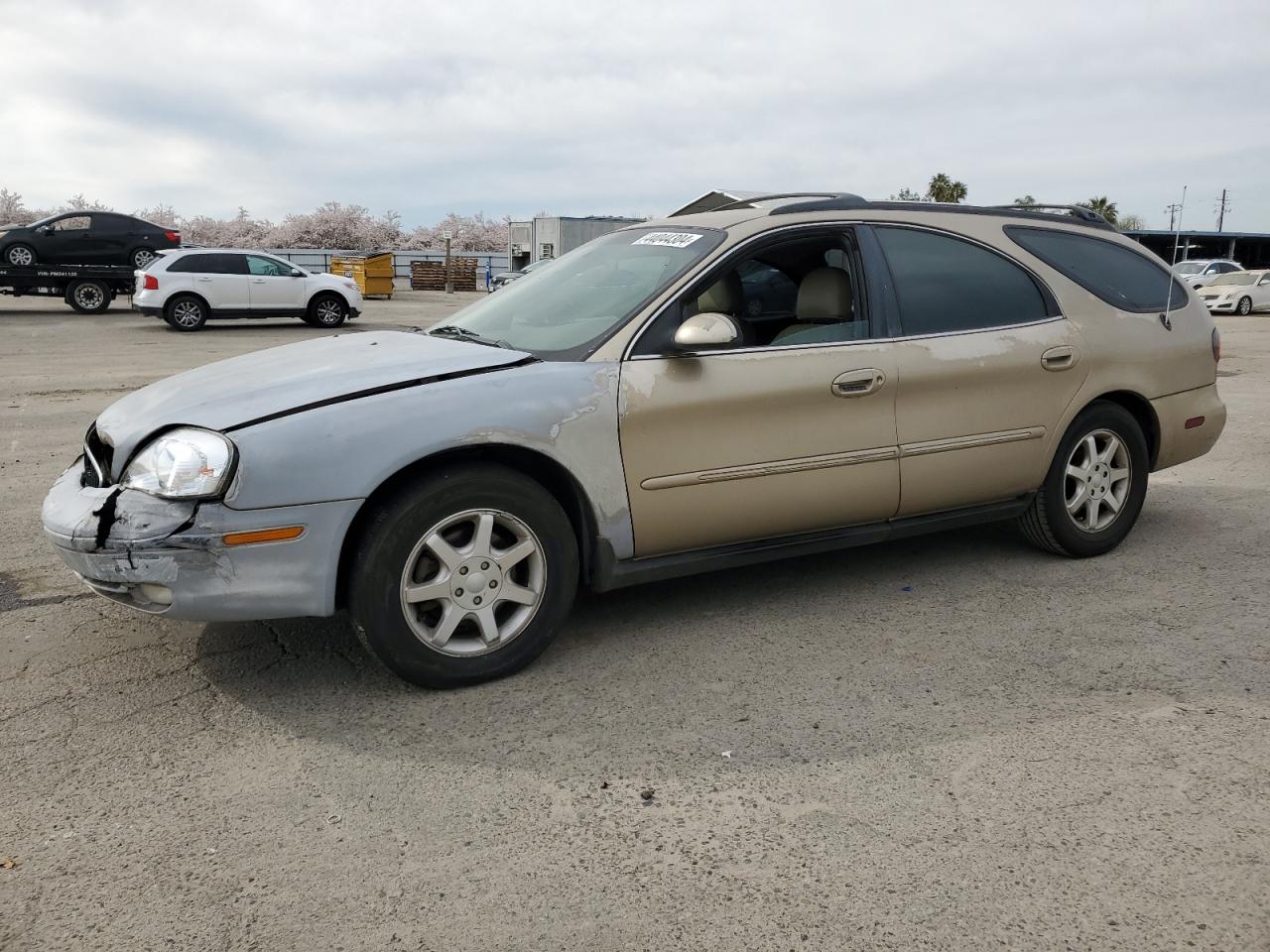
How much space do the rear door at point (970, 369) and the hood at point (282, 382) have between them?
1634 millimetres

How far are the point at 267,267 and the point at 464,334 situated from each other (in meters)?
17.8

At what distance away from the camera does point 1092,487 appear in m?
4.95

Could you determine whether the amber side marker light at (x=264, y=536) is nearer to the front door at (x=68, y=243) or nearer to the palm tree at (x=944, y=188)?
the front door at (x=68, y=243)

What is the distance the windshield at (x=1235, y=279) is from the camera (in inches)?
1144

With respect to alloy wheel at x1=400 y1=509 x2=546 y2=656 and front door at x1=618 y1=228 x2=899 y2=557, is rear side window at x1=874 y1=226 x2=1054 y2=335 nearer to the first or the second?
front door at x1=618 y1=228 x2=899 y2=557

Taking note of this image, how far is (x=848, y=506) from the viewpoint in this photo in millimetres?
4203

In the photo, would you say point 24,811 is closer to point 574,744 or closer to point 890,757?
point 574,744

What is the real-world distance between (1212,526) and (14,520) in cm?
Result: 636

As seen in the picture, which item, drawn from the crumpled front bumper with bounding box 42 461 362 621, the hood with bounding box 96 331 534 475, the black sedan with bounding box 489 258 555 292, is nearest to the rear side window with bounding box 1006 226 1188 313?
the black sedan with bounding box 489 258 555 292

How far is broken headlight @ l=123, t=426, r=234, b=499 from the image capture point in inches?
125

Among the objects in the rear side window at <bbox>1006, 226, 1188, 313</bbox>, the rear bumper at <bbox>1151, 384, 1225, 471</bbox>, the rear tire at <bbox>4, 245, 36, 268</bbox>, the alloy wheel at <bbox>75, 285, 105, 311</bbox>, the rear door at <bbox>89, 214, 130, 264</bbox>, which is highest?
the rear door at <bbox>89, 214, 130, 264</bbox>

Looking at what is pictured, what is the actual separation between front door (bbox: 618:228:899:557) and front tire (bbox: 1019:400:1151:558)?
0.99 m

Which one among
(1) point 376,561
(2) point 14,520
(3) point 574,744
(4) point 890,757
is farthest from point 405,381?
(2) point 14,520

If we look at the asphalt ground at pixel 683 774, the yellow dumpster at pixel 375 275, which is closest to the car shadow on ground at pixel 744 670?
the asphalt ground at pixel 683 774
